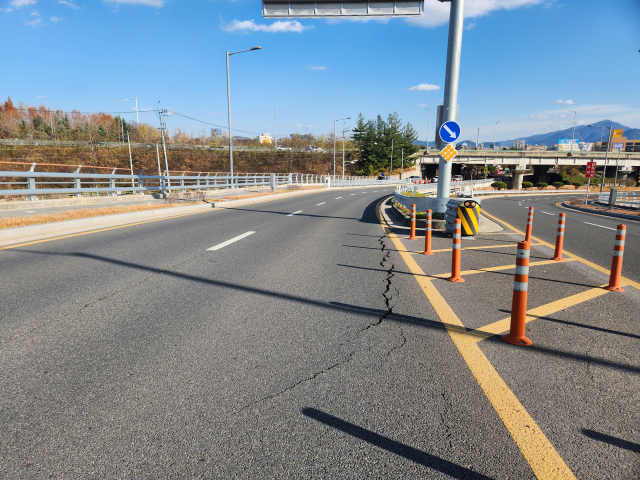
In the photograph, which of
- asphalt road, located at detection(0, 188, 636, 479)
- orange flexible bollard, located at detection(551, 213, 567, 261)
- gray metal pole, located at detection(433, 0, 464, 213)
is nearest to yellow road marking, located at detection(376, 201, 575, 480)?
asphalt road, located at detection(0, 188, 636, 479)

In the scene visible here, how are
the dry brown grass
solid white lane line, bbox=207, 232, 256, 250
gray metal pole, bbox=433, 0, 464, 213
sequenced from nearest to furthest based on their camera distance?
1. solid white lane line, bbox=207, 232, 256, 250
2. the dry brown grass
3. gray metal pole, bbox=433, 0, 464, 213

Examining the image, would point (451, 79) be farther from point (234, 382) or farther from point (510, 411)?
point (234, 382)

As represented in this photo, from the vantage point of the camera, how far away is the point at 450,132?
1229cm

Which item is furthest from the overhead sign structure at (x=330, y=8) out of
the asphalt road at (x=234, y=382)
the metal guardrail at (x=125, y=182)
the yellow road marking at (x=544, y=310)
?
the yellow road marking at (x=544, y=310)

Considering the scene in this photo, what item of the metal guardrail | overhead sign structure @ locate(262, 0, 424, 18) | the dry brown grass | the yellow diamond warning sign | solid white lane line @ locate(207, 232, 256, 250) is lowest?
solid white lane line @ locate(207, 232, 256, 250)

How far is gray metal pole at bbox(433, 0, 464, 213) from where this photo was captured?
12117mm

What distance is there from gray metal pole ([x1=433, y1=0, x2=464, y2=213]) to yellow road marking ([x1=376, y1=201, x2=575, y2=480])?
884cm

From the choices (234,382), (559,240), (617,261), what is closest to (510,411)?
(234,382)

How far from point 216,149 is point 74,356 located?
118614mm

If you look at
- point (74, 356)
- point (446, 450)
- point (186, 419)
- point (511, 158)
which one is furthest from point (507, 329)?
point (511, 158)

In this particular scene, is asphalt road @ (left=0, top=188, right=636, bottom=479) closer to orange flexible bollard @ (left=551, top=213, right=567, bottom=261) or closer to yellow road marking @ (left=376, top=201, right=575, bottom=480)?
yellow road marking @ (left=376, top=201, right=575, bottom=480)

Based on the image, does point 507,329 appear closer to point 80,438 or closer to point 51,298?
point 80,438

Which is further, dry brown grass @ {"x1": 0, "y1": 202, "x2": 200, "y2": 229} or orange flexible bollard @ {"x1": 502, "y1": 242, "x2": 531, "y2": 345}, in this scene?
dry brown grass @ {"x1": 0, "y1": 202, "x2": 200, "y2": 229}

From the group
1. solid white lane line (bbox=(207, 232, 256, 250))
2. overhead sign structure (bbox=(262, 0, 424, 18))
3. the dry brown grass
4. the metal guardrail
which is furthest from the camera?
the metal guardrail
